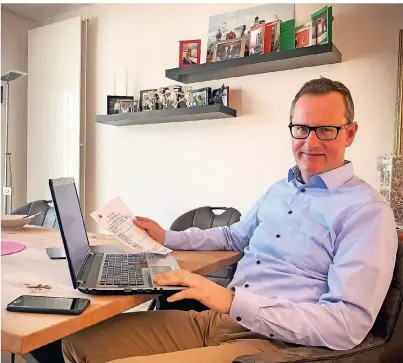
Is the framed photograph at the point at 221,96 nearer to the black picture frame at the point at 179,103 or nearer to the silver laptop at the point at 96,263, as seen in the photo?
the black picture frame at the point at 179,103

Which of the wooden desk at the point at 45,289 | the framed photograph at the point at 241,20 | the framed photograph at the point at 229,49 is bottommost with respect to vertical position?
the wooden desk at the point at 45,289

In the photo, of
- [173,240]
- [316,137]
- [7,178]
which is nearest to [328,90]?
[316,137]

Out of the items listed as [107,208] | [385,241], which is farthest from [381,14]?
[107,208]

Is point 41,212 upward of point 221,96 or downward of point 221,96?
downward

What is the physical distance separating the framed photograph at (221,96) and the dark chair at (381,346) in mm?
1708

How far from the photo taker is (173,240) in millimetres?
1482

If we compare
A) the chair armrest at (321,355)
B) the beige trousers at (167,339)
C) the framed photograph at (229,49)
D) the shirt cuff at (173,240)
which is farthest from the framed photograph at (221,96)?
the chair armrest at (321,355)

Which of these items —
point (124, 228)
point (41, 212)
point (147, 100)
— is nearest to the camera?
point (124, 228)

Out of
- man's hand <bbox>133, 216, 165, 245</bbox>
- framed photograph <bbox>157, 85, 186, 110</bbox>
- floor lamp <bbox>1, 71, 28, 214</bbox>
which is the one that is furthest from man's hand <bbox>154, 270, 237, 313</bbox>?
floor lamp <bbox>1, 71, 28, 214</bbox>

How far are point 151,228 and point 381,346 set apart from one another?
0.79 metres

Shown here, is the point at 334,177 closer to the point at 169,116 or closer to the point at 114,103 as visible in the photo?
the point at 169,116

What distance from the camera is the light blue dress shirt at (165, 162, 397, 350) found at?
0.96 metres

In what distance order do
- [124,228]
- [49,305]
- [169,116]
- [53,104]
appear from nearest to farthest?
1. [49,305]
2. [124,228]
3. [169,116]
4. [53,104]

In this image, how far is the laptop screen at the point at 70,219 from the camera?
100 centimetres
